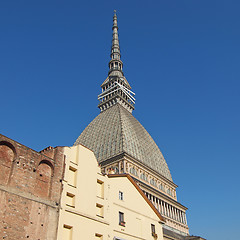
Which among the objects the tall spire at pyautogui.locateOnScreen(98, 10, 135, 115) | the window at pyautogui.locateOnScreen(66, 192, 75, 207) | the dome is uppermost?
the tall spire at pyautogui.locateOnScreen(98, 10, 135, 115)

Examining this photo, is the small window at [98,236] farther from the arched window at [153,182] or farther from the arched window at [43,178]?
the arched window at [153,182]

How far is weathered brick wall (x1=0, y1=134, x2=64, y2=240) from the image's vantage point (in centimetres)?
1891

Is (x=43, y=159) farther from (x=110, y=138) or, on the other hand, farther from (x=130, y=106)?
(x=130, y=106)

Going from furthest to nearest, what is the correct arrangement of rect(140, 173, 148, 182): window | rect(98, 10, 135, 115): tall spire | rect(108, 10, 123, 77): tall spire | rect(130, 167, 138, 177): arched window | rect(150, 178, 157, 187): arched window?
1. rect(108, 10, 123, 77): tall spire
2. rect(98, 10, 135, 115): tall spire
3. rect(150, 178, 157, 187): arched window
4. rect(140, 173, 148, 182): window
5. rect(130, 167, 138, 177): arched window

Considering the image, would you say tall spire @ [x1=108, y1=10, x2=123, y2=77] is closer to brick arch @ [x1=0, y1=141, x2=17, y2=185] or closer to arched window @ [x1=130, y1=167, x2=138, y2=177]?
arched window @ [x1=130, y1=167, x2=138, y2=177]

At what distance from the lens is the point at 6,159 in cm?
2030

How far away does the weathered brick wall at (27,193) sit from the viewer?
1891 centimetres

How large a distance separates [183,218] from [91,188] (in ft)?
194

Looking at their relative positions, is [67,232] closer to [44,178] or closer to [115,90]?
[44,178]

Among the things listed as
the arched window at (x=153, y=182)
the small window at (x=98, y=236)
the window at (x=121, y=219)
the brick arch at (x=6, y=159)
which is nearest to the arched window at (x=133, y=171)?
the arched window at (x=153, y=182)

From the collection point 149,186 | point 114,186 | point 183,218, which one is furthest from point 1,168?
point 183,218

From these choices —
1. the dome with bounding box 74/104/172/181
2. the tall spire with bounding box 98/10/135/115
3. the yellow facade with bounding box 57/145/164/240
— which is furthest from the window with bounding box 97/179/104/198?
the tall spire with bounding box 98/10/135/115

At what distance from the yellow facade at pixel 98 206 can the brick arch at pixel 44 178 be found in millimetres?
1361

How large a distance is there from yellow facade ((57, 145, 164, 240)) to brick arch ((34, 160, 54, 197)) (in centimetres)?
136
